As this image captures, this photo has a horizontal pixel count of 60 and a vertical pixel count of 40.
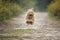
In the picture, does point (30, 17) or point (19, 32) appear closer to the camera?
point (19, 32)

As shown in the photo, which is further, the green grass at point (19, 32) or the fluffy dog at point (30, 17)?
the fluffy dog at point (30, 17)

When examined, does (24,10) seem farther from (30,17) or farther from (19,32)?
(19,32)

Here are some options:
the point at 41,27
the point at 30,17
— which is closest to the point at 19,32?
the point at 41,27

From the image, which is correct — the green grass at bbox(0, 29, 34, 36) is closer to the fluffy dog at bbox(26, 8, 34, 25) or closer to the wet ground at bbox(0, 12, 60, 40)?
the wet ground at bbox(0, 12, 60, 40)

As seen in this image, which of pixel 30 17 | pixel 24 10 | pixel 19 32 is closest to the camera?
pixel 19 32

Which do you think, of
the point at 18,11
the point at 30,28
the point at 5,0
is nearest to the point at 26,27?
the point at 30,28

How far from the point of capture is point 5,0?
84.0 inches

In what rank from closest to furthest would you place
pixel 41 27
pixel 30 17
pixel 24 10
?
pixel 41 27
pixel 24 10
pixel 30 17

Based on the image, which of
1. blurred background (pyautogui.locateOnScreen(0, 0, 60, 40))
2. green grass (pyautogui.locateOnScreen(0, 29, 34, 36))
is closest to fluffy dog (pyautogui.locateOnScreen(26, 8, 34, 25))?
blurred background (pyautogui.locateOnScreen(0, 0, 60, 40))

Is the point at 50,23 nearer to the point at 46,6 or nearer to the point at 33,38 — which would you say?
the point at 46,6

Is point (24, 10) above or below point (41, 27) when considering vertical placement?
above

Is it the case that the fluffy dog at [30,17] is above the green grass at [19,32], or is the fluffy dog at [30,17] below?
above

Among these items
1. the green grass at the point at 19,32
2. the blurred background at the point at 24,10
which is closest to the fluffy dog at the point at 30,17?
the blurred background at the point at 24,10

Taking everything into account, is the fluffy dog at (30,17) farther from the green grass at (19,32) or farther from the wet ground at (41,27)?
the green grass at (19,32)
